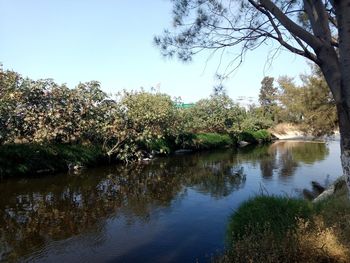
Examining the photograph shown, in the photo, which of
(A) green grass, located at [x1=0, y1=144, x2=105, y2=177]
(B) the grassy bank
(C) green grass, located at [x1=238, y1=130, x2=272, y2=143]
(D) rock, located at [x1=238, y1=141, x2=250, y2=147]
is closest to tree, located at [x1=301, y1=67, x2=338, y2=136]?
(A) green grass, located at [x1=0, y1=144, x2=105, y2=177]

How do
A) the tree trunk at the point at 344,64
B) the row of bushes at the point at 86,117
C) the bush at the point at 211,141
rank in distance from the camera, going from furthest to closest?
1. the bush at the point at 211,141
2. the row of bushes at the point at 86,117
3. the tree trunk at the point at 344,64

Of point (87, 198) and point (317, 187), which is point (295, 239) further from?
point (317, 187)

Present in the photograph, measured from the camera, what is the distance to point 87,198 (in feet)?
48.4

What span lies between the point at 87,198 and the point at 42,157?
6888mm

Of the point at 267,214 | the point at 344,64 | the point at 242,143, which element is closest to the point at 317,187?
the point at 267,214

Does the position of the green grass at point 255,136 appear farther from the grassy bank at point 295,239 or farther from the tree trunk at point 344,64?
the tree trunk at point 344,64

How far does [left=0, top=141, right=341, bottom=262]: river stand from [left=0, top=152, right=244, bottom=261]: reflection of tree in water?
0.08 ft

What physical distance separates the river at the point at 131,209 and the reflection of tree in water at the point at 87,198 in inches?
1.0

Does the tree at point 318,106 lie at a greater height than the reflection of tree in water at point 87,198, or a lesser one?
greater

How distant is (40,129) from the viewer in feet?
67.4

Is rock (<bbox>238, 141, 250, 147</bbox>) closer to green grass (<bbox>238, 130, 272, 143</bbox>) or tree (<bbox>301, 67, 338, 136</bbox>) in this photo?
green grass (<bbox>238, 130, 272, 143</bbox>)

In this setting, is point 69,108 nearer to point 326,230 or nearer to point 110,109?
point 110,109

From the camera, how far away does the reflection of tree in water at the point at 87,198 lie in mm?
10508

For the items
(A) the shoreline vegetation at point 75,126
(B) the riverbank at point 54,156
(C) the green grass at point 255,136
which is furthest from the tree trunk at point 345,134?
(C) the green grass at point 255,136
